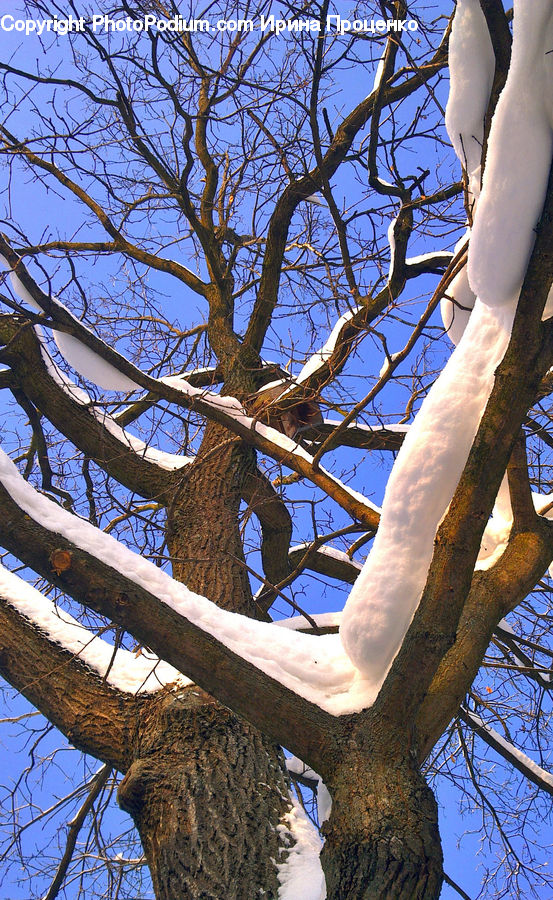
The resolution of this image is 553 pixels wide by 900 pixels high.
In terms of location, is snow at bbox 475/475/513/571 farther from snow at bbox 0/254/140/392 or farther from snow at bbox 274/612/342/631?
snow at bbox 0/254/140/392

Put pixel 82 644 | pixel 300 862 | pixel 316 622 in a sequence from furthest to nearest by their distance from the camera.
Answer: pixel 316 622
pixel 82 644
pixel 300 862

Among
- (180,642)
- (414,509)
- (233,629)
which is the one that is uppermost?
(414,509)

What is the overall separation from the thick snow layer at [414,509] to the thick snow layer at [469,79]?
532mm

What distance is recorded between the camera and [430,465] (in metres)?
1.69

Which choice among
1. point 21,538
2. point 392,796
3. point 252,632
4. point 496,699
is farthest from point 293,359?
point 496,699

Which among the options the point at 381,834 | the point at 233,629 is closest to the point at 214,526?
the point at 233,629

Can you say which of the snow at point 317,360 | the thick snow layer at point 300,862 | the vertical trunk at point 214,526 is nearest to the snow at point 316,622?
the vertical trunk at point 214,526

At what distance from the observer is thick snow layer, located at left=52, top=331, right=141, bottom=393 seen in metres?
3.05

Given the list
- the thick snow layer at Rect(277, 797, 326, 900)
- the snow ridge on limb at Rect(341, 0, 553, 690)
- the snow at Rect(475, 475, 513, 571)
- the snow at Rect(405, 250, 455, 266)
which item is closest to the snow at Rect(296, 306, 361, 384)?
the snow at Rect(405, 250, 455, 266)

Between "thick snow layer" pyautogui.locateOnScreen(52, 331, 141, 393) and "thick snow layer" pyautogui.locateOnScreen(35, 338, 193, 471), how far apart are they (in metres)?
0.15

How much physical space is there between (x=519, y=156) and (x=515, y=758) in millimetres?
2383

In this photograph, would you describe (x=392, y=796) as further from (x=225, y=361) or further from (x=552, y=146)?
(x=225, y=361)

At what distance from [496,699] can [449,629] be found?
7.23 ft

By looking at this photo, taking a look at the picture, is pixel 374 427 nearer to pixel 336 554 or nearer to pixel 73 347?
pixel 336 554
